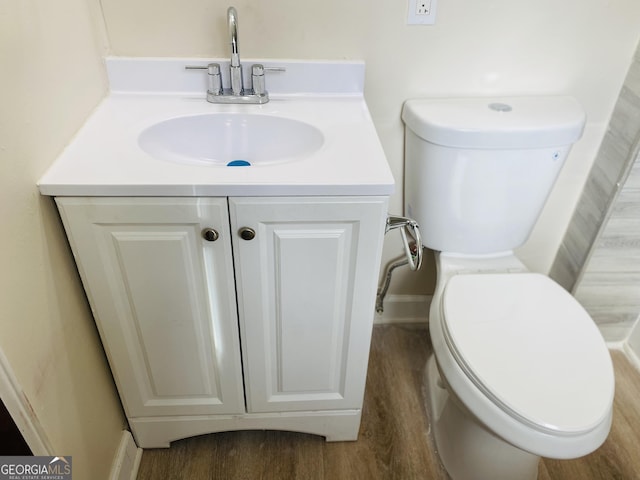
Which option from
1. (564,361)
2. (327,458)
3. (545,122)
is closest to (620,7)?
(545,122)

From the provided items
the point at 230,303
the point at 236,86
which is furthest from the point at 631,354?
the point at 236,86

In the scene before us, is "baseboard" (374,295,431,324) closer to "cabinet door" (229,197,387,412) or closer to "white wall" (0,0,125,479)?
"cabinet door" (229,197,387,412)

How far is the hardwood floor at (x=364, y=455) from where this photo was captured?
4.12ft

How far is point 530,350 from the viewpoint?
1031mm

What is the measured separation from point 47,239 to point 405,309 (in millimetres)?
1150

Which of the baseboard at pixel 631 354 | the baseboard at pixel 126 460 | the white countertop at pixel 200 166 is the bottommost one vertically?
the baseboard at pixel 631 354

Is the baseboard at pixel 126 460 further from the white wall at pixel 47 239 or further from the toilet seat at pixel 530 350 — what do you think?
the toilet seat at pixel 530 350

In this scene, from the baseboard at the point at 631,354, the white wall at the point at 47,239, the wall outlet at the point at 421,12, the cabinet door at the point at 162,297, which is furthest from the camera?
the baseboard at the point at 631,354

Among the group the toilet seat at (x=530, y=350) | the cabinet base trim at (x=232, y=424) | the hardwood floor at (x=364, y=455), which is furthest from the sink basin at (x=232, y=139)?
the hardwood floor at (x=364, y=455)

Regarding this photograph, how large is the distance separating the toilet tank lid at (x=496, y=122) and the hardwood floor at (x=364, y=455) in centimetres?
79

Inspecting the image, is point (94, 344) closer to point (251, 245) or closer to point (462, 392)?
point (251, 245)

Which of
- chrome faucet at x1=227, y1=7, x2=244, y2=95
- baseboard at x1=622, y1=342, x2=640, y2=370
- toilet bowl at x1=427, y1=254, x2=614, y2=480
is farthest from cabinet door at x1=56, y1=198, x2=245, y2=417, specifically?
baseboard at x1=622, y1=342, x2=640, y2=370

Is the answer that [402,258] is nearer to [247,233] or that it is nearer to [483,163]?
[483,163]

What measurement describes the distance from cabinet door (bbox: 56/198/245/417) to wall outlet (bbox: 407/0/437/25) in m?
0.67
